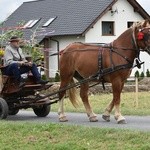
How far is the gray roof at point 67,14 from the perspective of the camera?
4197 centimetres

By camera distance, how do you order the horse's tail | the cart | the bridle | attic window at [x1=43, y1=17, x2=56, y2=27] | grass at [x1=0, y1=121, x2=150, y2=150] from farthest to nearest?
attic window at [x1=43, y1=17, x2=56, y2=27]
the horse's tail
the cart
the bridle
grass at [x1=0, y1=121, x2=150, y2=150]

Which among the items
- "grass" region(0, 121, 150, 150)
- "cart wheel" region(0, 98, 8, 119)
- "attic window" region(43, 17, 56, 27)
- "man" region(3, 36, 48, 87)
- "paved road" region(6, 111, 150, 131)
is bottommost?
"paved road" region(6, 111, 150, 131)

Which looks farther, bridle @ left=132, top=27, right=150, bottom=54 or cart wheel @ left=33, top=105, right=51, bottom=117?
cart wheel @ left=33, top=105, right=51, bottom=117

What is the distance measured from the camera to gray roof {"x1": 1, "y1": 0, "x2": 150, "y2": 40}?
42.0 m

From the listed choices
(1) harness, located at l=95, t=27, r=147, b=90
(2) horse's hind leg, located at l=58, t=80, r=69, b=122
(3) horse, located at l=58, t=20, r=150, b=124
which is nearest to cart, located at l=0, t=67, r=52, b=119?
(2) horse's hind leg, located at l=58, t=80, r=69, b=122

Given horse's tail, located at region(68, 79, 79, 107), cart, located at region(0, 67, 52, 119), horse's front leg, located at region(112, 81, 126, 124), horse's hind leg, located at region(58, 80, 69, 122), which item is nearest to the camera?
horse's front leg, located at region(112, 81, 126, 124)

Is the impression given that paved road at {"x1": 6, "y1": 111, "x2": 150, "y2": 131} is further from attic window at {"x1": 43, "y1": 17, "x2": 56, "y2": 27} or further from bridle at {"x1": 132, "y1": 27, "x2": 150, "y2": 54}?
attic window at {"x1": 43, "y1": 17, "x2": 56, "y2": 27}

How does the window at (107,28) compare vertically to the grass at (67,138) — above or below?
above

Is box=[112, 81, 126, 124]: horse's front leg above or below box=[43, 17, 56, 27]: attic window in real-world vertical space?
below

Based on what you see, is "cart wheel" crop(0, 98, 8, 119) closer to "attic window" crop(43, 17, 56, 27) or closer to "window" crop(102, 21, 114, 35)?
"attic window" crop(43, 17, 56, 27)

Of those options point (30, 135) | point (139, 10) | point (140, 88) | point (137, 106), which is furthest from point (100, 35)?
point (30, 135)

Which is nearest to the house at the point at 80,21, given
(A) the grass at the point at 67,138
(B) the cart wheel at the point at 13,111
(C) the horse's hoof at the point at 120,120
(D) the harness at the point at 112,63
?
(B) the cart wheel at the point at 13,111

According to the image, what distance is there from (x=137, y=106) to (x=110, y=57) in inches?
250

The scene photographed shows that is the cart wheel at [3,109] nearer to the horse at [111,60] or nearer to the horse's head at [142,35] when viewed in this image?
the horse at [111,60]
